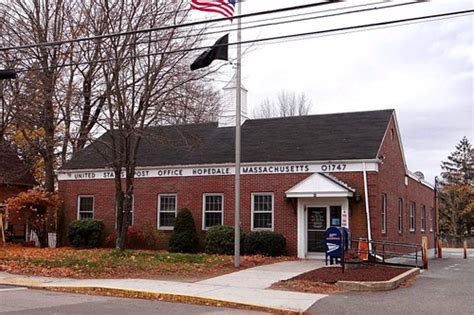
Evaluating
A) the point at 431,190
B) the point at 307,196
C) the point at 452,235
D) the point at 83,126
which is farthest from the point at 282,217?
the point at 452,235

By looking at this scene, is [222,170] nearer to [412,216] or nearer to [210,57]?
[210,57]

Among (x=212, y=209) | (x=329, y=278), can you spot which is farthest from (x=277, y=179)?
(x=329, y=278)

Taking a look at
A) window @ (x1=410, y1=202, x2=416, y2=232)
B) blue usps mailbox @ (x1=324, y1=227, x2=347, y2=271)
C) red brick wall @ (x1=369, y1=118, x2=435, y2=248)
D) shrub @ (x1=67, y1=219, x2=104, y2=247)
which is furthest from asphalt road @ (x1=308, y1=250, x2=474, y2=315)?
shrub @ (x1=67, y1=219, x2=104, y2=247)

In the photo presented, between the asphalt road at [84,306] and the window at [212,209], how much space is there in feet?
41.7

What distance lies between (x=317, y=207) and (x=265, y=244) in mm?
2705

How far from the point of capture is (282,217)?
24.1 meters

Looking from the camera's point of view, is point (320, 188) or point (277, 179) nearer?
point (320, 188)

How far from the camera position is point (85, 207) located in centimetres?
2877

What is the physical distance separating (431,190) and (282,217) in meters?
17.1

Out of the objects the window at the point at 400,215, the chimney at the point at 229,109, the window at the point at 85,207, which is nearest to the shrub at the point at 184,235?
the window at the point at 85,207

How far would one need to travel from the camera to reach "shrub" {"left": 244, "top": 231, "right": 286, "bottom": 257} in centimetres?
2319

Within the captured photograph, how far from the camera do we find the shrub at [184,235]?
24.7 meters

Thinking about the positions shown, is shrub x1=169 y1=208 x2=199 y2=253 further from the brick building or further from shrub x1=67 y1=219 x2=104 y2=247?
shrub x1=67 y1=219 x2=104 y2=247

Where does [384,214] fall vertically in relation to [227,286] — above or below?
above
